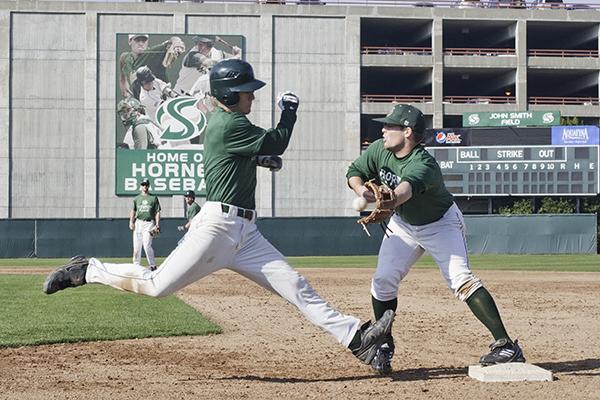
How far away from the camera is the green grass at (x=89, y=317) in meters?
8.60

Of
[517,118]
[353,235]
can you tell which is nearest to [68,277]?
[353,235]

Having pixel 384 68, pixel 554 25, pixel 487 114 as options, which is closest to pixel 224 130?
pixel 487 114

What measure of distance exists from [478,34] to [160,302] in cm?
4123

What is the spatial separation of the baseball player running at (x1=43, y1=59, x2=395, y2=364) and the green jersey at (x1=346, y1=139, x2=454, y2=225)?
0.90 metres

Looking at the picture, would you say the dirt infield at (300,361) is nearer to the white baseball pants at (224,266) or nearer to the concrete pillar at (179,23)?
the white baseball pants at (224,266)

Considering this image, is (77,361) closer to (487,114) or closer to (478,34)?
(487,114)

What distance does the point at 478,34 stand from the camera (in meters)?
50.4

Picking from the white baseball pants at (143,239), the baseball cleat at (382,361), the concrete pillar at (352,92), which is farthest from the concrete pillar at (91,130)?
the baseball cleat at (382,361)

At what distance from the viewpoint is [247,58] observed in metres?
43.5

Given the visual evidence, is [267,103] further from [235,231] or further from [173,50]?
[235,231]

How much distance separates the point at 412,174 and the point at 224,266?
1.41 m

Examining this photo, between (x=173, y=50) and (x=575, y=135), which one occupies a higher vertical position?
(x=173, y=50)

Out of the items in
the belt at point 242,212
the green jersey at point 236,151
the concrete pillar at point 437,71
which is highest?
Result: the concrete pillar at point 437,71

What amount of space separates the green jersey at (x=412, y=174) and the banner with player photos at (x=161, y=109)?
35810 millimetres
